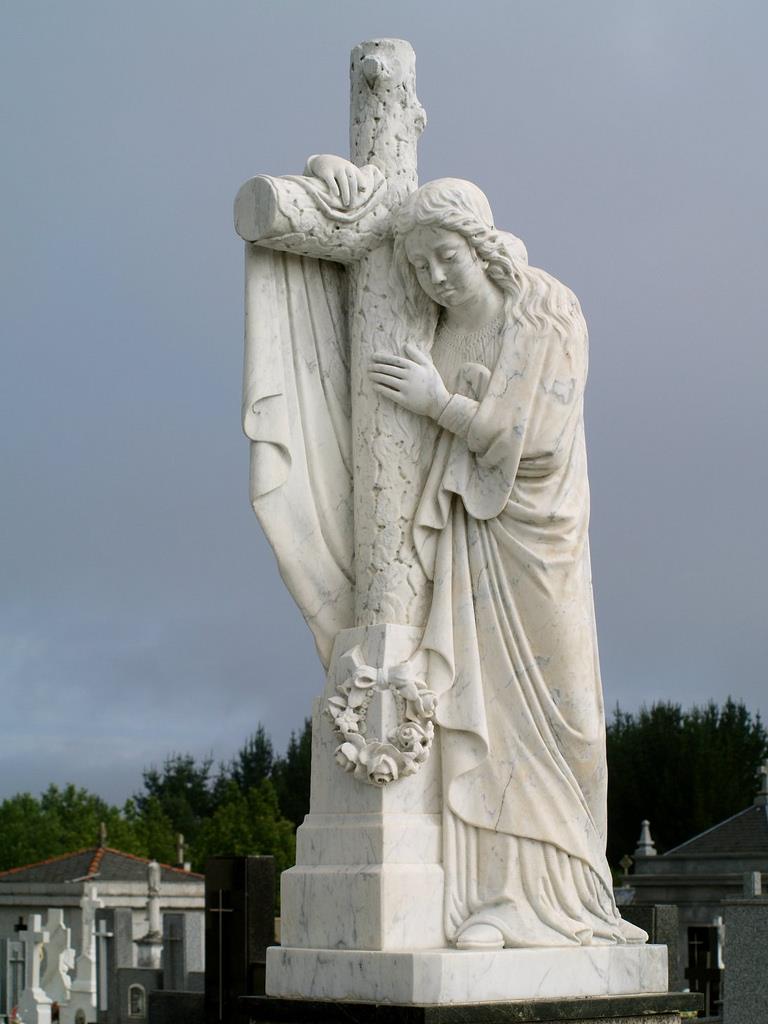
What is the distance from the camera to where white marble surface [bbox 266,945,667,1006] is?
18.9 feet

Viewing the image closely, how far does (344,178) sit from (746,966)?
5.22 m

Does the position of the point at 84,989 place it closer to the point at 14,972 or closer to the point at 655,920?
the point at 14,972

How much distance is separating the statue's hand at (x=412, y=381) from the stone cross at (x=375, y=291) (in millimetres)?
61

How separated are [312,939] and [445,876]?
584mm

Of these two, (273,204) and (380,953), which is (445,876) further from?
(273,204)

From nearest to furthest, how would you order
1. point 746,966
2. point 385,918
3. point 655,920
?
point 385,918 < point 746,966 < point 655,920

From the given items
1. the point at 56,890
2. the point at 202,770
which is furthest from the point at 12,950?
the point at 202,770

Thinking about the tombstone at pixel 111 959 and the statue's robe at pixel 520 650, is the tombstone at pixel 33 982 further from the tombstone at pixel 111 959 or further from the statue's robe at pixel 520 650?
the statue's robe at pixel 520 650

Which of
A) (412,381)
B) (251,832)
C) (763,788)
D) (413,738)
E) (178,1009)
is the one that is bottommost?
(178,1009)

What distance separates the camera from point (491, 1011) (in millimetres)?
5754

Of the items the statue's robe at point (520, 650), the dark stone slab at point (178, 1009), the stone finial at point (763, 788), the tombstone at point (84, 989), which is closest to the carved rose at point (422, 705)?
the statue's robe at point (520, 650)

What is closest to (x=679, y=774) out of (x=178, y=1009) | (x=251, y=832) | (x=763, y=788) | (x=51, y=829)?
(x=251, y=832)

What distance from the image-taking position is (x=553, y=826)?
245 inches

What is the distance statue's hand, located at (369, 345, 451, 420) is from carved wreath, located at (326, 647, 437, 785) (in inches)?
41.7
